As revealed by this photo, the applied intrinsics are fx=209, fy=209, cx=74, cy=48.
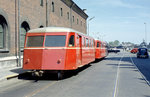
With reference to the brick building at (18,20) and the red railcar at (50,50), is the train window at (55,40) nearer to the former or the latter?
the red railcar at (50,50)

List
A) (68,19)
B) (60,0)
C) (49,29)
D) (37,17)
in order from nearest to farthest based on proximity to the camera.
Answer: (49,29) < (37,17) < (60,0) < (68,19)

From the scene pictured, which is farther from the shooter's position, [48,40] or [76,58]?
[76,58]

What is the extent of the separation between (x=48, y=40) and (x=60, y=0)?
20802 millimetres

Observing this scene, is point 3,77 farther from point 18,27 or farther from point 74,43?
point 18,27

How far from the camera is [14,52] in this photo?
1741 centimetres

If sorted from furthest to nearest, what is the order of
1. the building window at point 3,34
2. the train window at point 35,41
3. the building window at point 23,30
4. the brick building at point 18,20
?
the building window at point 23,30
the building window at point 3,34
the brick building at point 18,20
the train window at point 35,41

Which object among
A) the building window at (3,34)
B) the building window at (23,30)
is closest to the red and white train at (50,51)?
the building window at (3,34)

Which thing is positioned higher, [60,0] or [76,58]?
[60,0]

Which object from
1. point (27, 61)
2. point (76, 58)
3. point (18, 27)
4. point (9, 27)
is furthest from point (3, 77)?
point (18, 27)

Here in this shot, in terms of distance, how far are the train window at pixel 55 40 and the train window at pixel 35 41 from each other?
0.34 meters

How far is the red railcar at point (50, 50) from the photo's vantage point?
1104cm

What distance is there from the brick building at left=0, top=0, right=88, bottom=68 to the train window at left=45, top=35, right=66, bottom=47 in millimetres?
5055

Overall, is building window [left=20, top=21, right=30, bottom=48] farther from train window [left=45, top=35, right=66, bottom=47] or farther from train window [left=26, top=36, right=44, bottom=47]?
train window [left=45, top=35, right=66, bottom=47]

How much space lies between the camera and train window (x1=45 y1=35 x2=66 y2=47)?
11375 mm
